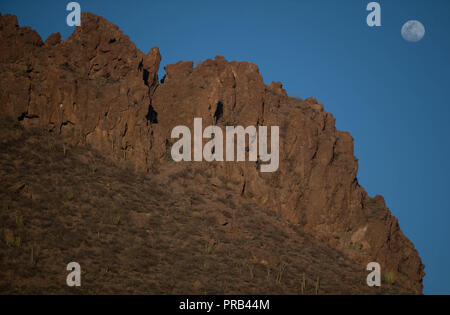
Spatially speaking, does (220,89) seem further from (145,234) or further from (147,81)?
(145,234)

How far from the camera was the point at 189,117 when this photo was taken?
54.2 m

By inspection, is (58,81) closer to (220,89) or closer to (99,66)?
(99,66)

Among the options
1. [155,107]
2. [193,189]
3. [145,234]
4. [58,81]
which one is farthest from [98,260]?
[155,107]

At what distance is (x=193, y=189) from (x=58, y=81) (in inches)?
541

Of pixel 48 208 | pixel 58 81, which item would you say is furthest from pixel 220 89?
pixel 48 208

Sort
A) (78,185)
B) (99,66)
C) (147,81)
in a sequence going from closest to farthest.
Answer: (78,185) → (99,66) → (147,81)

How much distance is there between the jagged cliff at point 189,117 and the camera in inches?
1895

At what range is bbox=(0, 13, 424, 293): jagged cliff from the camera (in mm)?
48125

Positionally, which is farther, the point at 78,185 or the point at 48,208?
the point at 78,185

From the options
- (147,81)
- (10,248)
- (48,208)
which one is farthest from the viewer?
(147,81)

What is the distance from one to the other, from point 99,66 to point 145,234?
16.2 meters
